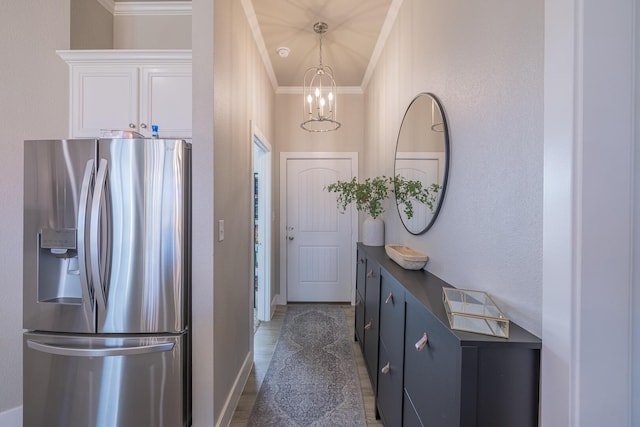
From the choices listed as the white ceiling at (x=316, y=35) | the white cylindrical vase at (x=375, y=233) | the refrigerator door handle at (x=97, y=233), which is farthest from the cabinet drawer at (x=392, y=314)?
the white ceiling at (x=316, y=35)

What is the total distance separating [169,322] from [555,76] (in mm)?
1777

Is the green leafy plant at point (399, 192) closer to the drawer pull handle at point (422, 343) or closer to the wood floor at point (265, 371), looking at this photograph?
the drawer pull handle at point (422, 343)

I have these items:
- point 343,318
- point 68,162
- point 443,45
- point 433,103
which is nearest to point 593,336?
point 433,103

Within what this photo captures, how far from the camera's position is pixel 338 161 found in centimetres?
360

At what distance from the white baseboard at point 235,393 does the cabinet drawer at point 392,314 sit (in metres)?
1.05

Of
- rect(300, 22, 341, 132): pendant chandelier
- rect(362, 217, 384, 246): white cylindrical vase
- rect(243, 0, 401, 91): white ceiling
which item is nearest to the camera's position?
rect(243, 0, 401, 91): white ceiling

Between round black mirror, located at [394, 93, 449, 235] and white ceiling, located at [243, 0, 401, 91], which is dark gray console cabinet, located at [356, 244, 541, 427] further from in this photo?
white ceiling, located at [243, 0, 401, 91]

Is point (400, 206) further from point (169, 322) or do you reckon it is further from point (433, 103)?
point (169, 322)

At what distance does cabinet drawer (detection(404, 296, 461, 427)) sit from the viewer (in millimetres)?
762

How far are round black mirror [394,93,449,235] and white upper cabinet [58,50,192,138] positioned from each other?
1.44m

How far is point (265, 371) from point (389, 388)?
1.20m

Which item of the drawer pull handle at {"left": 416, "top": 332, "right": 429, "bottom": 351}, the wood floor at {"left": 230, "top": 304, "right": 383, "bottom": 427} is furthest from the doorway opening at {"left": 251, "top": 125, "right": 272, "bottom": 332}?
the drawer pull handle at {"left": 416, "top": 332, "right": 429, "bottom": 351}

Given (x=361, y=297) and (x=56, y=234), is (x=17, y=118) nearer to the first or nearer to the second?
(x=56, y=234)

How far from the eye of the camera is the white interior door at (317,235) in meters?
3.60
